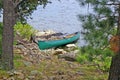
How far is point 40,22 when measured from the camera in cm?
2045

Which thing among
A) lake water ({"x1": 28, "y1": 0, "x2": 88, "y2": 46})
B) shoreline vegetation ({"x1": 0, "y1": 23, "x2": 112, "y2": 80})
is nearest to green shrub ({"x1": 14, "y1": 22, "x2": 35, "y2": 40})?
shoreline vegetation ({"x1": 0, "y1": 23, "x2": 112, "y2": 80})

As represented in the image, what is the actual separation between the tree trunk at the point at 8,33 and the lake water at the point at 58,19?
1220 centimetres

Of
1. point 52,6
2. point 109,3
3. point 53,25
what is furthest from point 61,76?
point 52,6

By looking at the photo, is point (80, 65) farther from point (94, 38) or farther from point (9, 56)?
Answer: point (94, 38)

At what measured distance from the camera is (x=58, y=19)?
2094 centimetres

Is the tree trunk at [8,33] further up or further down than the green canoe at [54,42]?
further up

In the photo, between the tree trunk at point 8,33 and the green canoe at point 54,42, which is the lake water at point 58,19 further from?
the tree trunk at point 8,33

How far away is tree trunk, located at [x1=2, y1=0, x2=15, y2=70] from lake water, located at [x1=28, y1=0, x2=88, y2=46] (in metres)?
12.2

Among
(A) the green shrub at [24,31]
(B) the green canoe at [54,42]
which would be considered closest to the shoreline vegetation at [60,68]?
(A) the green shrub at [24,31]

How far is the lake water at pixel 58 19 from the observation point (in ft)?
64.4

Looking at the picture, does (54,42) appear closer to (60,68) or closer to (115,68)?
(60,68)

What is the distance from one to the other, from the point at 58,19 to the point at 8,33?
1493cm

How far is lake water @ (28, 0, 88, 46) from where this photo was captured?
19.6 m

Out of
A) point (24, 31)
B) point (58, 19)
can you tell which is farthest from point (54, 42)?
point (58, 19)
